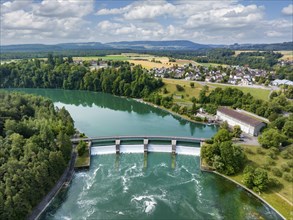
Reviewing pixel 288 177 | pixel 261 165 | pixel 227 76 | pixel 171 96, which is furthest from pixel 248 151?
pixel 227 76

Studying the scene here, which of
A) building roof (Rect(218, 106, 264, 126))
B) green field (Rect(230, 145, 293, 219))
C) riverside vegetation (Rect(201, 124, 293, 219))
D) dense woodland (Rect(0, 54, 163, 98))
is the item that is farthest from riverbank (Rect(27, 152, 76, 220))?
dense woodland (Rect(0, 54, 163, 98))

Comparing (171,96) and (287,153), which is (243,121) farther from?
(171,96)

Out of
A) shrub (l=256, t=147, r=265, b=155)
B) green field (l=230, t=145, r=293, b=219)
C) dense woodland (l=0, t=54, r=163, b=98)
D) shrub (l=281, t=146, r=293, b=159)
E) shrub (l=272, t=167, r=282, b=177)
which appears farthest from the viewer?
dense woodland (l=0, t=54, r=163, b=98)

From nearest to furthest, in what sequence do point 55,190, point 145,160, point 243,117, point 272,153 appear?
point 55,190, point 272,153, point 145,160, point 243,117

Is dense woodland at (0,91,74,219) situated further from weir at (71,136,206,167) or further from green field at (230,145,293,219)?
green field at (230,145,293,219)

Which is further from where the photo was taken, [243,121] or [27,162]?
[243,121]

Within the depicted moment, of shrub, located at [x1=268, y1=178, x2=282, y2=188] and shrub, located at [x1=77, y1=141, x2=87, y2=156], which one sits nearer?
shrub, located at [x1=268, y1=178, x2=282, y2=188]

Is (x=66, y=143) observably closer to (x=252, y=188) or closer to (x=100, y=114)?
(x=252, y=188)
